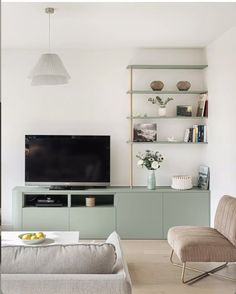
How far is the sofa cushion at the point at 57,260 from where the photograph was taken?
2.08 m

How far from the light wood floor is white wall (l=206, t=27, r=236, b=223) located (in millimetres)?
1004

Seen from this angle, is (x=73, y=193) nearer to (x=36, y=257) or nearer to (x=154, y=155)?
(x=154, y=155)

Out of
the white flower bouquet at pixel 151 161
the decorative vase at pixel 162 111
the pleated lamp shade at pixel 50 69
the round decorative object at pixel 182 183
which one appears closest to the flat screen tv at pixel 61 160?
the white flower bouquet at pixel 151 161

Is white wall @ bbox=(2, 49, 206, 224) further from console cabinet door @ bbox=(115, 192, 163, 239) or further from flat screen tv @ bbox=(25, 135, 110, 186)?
console cabinet door @ bbox=(115, 192, 163, 239)

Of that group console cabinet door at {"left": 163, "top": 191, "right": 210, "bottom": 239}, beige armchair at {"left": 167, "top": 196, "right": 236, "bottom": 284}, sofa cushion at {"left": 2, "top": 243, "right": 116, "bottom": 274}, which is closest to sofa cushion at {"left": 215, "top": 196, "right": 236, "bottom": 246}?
beige armchair at {"left": 167, "top": 196, "right": 236, "bottom": 284}

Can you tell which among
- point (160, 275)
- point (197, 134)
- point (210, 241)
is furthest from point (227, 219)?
point (197, 134)

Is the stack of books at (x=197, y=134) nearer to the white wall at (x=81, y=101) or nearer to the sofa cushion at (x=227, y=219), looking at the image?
the white wall at (x=81, y=101)

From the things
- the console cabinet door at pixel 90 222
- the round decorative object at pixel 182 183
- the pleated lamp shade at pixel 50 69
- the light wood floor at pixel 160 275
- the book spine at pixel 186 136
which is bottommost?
the light wood floor at pixel 160 275

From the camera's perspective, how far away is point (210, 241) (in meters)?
3.73

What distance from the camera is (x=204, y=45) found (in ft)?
18.5

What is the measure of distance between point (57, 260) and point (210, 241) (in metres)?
2.02

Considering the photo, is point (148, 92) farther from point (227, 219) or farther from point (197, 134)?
point (227, 219)

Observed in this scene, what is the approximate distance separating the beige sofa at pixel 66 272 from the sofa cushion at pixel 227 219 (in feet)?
6.14

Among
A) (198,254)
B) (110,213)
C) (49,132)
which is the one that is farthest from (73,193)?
(198,254)
